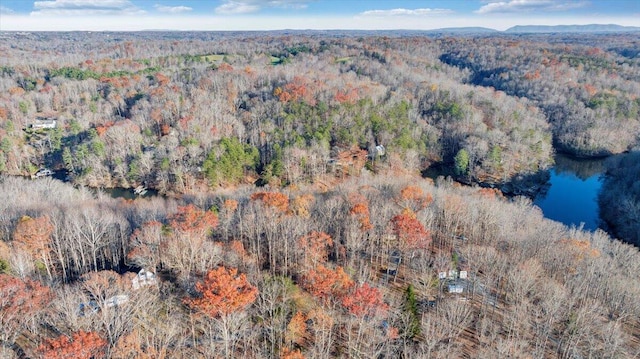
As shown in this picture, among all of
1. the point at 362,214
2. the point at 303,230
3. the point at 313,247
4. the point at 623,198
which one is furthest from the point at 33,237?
the point at 623,198

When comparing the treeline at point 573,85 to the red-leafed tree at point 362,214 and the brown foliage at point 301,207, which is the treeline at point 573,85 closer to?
the red-leafed tree at point 362,214

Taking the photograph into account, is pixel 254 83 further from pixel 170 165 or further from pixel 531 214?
pixel 531 214

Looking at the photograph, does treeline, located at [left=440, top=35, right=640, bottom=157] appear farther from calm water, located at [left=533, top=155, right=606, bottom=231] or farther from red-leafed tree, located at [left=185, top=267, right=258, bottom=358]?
red-leafed tree, located at [left=185, top=267, right=258, bottom=358]

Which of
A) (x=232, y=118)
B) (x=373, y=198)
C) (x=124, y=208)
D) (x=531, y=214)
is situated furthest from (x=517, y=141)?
(x=124, y=208)

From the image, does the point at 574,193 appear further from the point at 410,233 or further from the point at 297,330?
the point at 297,330

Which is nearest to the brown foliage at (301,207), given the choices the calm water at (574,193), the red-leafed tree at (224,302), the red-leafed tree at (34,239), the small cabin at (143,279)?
the red-leafed tree at (224,302)

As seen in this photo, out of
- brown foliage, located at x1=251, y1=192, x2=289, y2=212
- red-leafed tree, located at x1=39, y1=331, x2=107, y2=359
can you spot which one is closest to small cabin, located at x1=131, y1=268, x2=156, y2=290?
red-leafed tree, located at x1=39, y1=331, x2=107, y2=359
